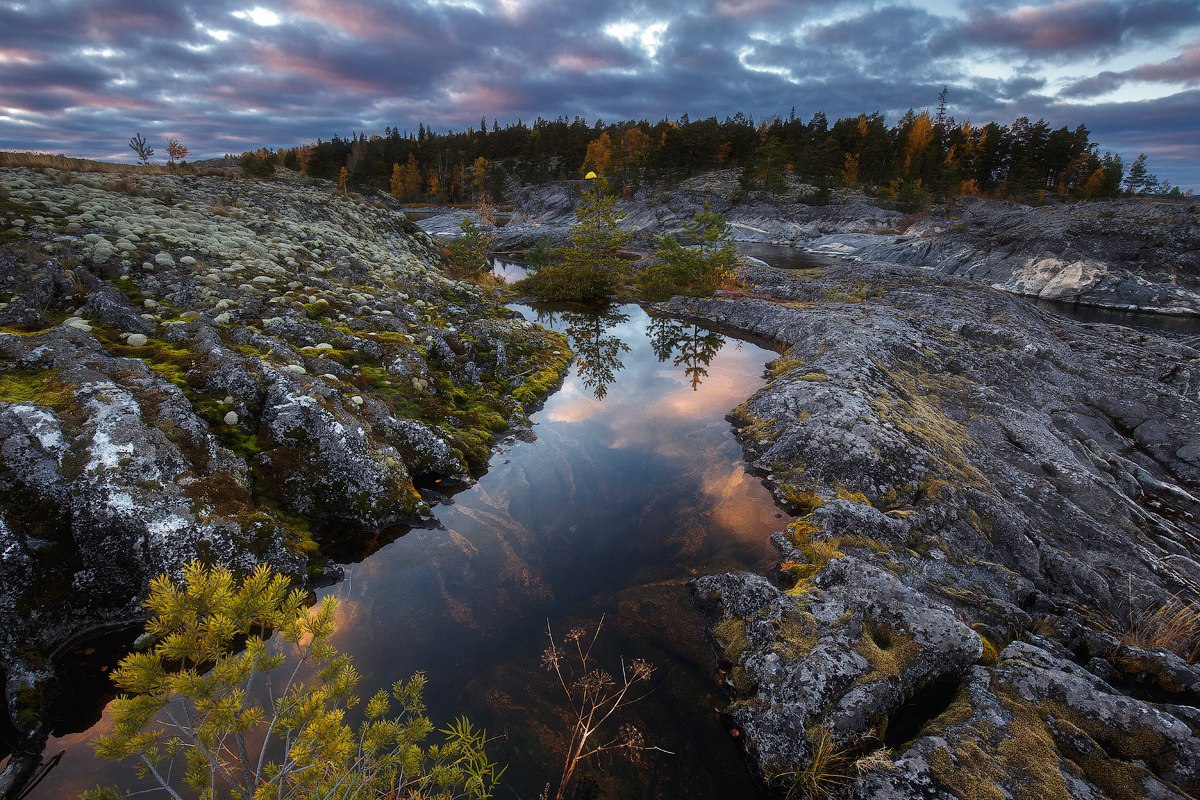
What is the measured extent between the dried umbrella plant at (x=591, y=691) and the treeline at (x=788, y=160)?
9722cm

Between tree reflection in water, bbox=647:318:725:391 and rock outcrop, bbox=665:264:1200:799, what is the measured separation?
3712mm

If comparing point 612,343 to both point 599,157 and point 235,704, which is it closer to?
point 235,704

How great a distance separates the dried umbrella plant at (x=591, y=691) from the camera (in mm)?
6590

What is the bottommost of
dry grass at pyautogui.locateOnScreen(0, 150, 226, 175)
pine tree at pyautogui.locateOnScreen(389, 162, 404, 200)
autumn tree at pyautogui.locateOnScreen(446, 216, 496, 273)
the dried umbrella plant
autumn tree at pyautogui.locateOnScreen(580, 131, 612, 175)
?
the dried umbrella plant

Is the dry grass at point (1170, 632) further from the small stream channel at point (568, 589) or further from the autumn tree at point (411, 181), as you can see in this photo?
the autumn tree at point (411, 181)

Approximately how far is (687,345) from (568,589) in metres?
19.5

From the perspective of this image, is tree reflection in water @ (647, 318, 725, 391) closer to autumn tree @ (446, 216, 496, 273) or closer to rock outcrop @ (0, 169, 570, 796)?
rock outcrop @ (0, 169, 570, 796)

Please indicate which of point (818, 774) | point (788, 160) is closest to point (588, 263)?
point (818, 774)

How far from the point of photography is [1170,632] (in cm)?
796

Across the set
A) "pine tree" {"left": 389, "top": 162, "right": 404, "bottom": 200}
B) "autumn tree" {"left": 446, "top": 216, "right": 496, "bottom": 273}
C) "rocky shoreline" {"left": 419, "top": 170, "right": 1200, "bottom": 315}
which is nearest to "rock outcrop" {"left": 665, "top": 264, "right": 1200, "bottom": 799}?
"autumn tree" {"left": 446, "top": 216, "right": 496, "bottom": 273}

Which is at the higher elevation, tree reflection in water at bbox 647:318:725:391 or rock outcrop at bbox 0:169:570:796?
rock outcrop at bbox 0:169:570:796

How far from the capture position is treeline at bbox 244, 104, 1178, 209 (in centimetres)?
9081

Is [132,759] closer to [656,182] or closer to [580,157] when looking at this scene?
[656,182]

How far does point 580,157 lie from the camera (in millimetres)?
126750
